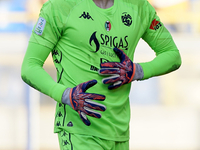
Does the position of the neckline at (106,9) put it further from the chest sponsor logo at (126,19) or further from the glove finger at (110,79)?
the glove finger at (110,79)

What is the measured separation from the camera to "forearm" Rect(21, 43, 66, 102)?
64.9 inches

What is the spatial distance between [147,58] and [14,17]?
1836mm

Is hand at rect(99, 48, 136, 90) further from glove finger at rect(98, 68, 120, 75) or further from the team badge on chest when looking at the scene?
the team badge on chest

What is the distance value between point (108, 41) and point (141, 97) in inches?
123

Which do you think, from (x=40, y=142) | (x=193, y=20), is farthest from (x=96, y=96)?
(x=193, y=20)

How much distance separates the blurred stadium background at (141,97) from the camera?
4645 mm

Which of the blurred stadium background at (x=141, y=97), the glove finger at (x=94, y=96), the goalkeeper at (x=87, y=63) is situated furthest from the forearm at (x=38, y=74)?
the blurred stadium background at (x=141, y=97)

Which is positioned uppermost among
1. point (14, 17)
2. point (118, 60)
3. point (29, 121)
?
point (14, 17)

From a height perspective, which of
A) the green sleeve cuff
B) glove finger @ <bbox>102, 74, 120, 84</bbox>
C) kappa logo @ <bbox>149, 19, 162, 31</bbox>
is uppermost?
kappa logo @ <bbox>149, 19, 162, 31</bbox>

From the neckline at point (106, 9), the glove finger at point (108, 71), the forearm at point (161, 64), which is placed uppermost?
the neckline at point (106, 9)

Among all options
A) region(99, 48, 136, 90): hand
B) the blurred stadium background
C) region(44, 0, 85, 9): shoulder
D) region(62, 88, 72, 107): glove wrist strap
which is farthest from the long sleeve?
the blurred stadium background

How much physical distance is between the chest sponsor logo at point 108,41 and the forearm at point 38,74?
0.23 m

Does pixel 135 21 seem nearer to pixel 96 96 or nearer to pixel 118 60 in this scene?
pixel 118 60

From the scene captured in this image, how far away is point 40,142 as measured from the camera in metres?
4.60
